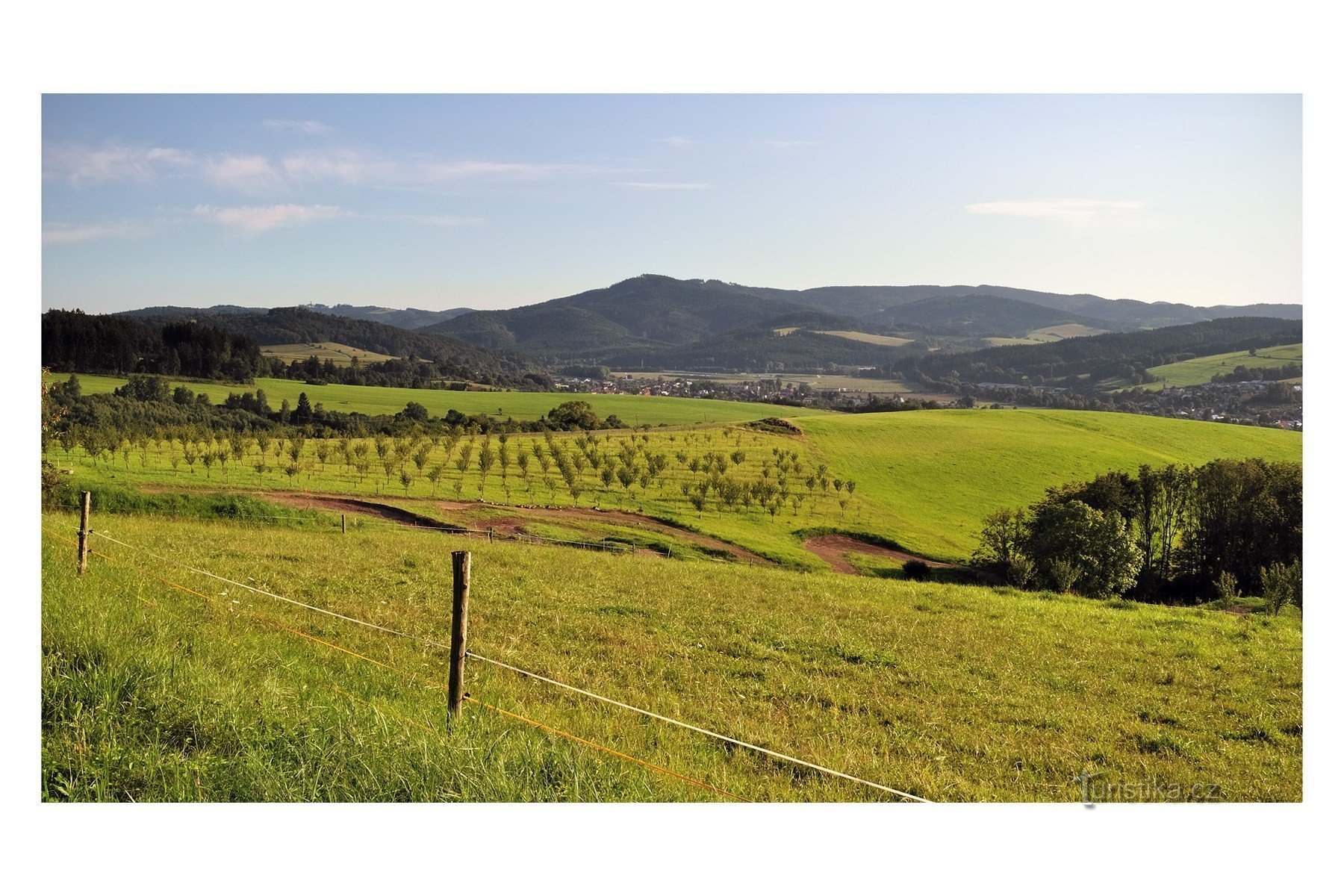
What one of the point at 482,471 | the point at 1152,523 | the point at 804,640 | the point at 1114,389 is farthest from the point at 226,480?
the point at 1114,389

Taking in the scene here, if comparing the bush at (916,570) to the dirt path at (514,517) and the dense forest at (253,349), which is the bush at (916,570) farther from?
the dense forest at (253,349)

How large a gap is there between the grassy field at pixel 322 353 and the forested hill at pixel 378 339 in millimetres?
1161

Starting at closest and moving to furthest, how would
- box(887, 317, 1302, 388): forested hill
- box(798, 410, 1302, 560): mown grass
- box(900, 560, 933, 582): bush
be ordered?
box(900, 560, 933, 582): bush → box(798, 410, 1302, 560): mown grass → box(887, 317, 1302, 388): forested hill

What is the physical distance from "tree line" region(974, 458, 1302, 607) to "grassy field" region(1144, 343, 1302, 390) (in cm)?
1801

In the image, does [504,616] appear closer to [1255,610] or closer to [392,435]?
[1255,610]

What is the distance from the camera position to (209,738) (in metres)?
5.45

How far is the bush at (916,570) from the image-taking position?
3198cm

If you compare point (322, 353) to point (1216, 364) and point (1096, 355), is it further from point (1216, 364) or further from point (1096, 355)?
point (1096, 355)

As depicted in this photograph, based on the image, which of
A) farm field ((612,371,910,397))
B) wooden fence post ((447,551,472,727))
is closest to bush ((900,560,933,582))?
wooden fence post ((447,551,472,727))

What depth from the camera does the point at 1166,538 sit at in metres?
36.5

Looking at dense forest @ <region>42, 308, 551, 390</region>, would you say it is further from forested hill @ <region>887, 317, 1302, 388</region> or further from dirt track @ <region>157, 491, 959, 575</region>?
forested hill @ <region>887, 317, 1302, 388</region>

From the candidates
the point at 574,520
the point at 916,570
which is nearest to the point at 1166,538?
the point at 916,570

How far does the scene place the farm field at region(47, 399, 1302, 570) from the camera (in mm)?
36438

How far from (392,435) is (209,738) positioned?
52805 mm
